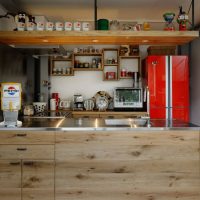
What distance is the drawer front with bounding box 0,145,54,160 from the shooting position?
7.57 feet

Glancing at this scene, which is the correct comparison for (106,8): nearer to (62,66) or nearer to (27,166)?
(62,66)

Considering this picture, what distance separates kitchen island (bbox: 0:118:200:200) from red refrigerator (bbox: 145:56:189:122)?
232 centimetres

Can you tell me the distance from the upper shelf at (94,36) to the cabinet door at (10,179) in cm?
137

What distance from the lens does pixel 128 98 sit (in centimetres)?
475

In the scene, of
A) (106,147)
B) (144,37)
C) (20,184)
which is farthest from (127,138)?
(144,37)

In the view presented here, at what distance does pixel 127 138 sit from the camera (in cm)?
230

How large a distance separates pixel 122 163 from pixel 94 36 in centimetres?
141

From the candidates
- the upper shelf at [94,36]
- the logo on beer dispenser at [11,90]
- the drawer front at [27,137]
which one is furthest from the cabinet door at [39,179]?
the upper shelf at [94,36]

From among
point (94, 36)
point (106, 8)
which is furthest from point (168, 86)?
point (94, 36)

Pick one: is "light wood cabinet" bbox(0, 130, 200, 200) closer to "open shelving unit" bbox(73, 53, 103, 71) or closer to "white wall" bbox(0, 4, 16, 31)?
"white wall" bbox(0, 4, 16, 31)

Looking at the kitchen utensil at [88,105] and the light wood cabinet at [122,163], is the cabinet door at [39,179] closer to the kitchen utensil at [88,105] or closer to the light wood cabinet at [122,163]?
the light wood cabinet at [122,163]

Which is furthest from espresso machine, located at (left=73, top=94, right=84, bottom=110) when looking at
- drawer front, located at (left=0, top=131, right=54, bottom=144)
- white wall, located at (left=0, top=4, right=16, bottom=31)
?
drawer front, located at (left=0, top=131, right=54, bottom=144)

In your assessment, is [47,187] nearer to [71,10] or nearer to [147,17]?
[71,10]

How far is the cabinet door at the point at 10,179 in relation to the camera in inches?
91.0
